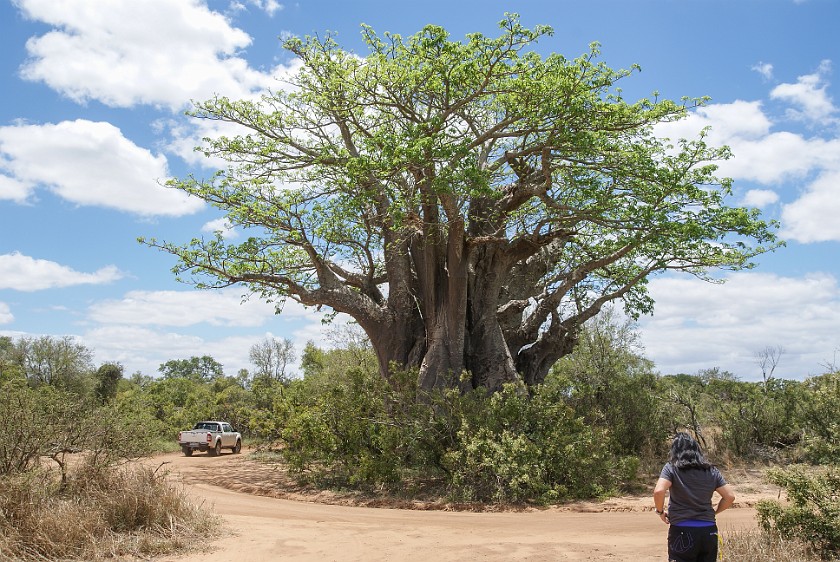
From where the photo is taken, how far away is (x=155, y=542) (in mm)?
7352

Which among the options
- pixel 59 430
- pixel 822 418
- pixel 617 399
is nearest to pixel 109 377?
pixel 617 399

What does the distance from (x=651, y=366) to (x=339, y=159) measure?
541 inches

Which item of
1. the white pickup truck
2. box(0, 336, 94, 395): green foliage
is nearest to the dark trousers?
the white pickup truck

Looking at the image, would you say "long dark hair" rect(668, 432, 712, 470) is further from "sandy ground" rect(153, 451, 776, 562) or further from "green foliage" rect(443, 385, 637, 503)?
"green foliage" rect(443, 385, 637, 503)

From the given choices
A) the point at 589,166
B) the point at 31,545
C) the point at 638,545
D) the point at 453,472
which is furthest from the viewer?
the point at 589,166

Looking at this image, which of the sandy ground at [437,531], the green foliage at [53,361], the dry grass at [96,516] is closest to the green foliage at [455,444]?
the sandy ground at [437,531]

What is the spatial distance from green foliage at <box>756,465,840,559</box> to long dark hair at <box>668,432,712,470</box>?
2.49m

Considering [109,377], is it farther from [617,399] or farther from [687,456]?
[687,456]

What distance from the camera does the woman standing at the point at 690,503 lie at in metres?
4.51

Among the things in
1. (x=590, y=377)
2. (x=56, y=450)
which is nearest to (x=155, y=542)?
(x=56, y=450)

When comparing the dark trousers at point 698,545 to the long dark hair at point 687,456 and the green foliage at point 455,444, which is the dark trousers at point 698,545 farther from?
the green foliage at point 455,444

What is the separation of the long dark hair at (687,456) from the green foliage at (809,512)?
8.17 ft

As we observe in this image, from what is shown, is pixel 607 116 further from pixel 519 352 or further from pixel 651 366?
pixel 651 366

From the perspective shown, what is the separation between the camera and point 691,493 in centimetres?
460
